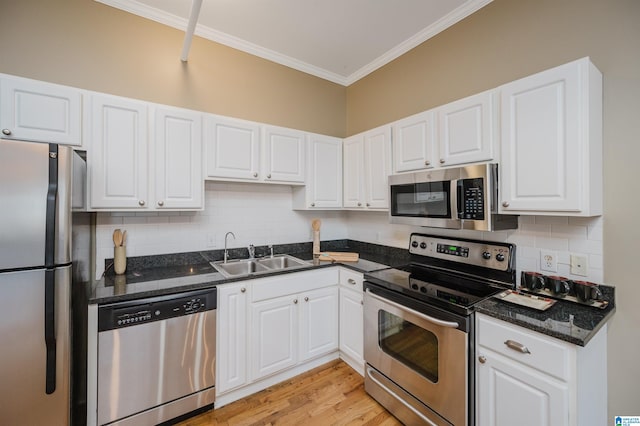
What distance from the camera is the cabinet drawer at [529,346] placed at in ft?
3.74

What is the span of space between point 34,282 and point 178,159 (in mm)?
1136

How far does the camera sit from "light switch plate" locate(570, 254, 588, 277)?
1.54 metres

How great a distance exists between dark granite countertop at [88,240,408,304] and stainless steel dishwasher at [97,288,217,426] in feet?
0.19

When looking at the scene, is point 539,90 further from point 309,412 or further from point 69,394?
point 69,394

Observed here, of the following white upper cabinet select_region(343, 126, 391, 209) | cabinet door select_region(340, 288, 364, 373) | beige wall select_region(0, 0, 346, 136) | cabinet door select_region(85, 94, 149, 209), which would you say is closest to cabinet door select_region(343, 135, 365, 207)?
white upper cabinet select_region(343, 126, 391, 209)

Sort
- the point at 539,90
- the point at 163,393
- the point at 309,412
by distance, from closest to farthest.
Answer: the point at 539,90 → the point at 163,393 → the point at 309,412

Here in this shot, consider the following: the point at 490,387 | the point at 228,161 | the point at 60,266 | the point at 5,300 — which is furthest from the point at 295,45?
the point at 490,387

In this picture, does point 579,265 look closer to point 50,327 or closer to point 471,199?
point 471,199

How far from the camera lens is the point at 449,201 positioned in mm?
1823

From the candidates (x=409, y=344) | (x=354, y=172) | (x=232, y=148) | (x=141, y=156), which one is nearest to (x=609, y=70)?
(x=354, y=172)

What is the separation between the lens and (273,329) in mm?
2158

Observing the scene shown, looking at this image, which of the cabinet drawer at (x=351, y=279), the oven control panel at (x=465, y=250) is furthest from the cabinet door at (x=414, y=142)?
the cabinet drawer at (x=351, y=279)

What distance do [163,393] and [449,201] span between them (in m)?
2.32

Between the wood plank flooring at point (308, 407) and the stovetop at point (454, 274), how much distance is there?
3.05 feet
